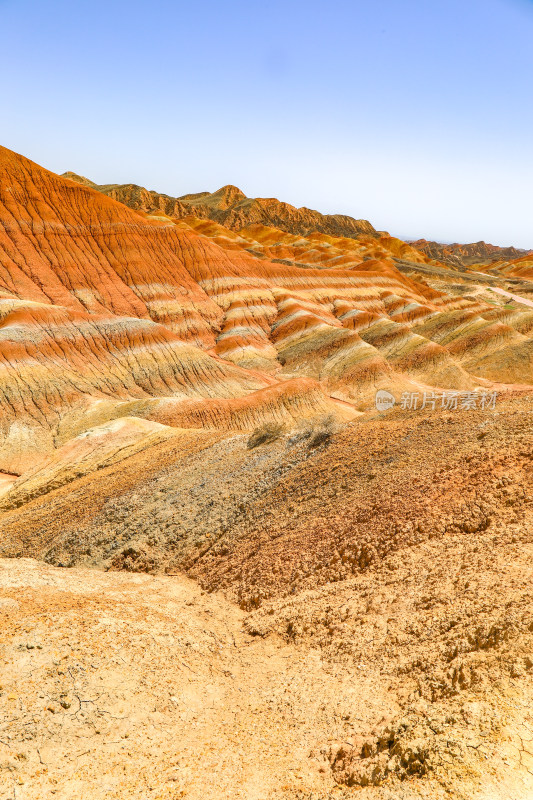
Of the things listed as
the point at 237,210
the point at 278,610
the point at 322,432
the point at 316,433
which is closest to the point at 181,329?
the point at 316,433

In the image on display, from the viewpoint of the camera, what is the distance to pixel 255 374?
50906 millimetres

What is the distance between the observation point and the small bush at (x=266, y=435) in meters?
18.8

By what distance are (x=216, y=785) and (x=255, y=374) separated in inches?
1816

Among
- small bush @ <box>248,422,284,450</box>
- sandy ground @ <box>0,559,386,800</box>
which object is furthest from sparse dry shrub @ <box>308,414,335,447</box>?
sandy ground @ <box>0,559,386,800</box>

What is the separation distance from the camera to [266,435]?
62.2ft

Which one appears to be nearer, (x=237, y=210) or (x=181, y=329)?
(x=181, y=329)

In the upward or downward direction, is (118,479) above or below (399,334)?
below

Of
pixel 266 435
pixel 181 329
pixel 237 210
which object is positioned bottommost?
pixel 266 435

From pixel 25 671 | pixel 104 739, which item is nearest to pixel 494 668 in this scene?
pixel 104 739

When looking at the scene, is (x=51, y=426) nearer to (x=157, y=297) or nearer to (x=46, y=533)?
(x=46, y=533)

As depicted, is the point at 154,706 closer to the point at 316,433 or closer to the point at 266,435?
the point at 316,433

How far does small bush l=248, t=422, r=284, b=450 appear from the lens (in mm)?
18766

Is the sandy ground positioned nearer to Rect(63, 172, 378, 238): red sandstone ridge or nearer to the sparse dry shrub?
the sparse dry shrub

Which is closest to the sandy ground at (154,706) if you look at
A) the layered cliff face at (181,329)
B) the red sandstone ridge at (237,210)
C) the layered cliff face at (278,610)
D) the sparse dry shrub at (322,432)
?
the layered cliff face at (278,610)
